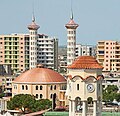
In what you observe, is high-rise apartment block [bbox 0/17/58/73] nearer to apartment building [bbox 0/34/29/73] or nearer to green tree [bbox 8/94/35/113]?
apartment building [bbox 0/34/29/73]

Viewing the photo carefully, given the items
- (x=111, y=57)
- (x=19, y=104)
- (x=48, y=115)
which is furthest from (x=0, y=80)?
(x=48, y=115)

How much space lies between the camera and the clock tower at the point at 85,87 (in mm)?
22234

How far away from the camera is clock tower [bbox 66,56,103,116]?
2223 centimetres

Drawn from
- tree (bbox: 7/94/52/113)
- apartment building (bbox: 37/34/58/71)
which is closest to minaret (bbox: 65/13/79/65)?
apartment building (bbox: 37/34/58/71)

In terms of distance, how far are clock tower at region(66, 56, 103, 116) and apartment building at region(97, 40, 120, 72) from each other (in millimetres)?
88115

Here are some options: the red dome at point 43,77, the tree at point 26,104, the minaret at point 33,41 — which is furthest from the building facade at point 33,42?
the tree at point 26,104

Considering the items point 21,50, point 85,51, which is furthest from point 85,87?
point 21,50

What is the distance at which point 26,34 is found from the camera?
387 ft

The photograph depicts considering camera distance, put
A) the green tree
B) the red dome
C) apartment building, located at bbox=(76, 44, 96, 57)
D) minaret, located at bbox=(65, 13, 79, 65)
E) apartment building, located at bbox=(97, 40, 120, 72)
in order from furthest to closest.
Answer: apartment building, located at bbox=(97, 40, 120, 72), minaret, located at bbox=(65, 13, 79, 65), the red dome, the green tree, apartment building, located at bbox=(76, 44, 96, 57)

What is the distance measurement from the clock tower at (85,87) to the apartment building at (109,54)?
8811 cm

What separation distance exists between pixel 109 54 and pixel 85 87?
89.1m

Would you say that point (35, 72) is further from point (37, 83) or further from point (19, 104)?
point (19, 104)

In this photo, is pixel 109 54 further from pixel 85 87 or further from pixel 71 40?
pixel 85 87

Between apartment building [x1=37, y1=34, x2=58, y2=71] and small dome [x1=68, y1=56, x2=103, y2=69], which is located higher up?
apartment building [x1=37, y1=34, x2=58, y2=71]
